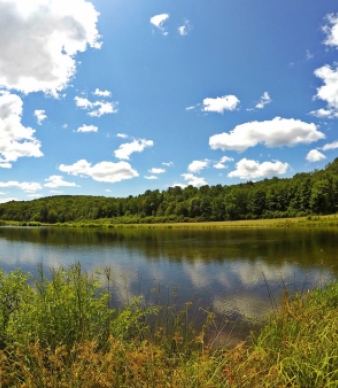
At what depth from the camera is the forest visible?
9644 centimetres

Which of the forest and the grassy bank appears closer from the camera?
the grassy bank

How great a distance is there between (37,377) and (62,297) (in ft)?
9.57

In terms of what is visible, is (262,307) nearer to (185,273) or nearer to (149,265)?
(185,273)

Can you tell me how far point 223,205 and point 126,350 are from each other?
118 meters

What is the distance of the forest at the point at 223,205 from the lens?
96438mm

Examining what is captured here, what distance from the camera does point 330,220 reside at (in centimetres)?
7362

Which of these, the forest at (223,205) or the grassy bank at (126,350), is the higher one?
the forest at (223,205)

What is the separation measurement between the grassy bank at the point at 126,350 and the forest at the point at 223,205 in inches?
3760

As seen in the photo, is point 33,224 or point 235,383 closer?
point 235,383

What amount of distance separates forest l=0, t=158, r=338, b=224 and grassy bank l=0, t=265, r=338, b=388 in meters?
95.5

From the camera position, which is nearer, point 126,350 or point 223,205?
point 126,350

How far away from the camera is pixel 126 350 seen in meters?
4.86

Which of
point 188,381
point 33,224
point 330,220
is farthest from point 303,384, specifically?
point 33,224

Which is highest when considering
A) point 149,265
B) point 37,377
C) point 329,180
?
point 329,180
